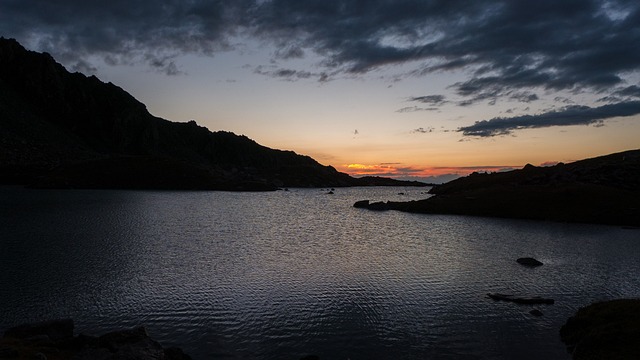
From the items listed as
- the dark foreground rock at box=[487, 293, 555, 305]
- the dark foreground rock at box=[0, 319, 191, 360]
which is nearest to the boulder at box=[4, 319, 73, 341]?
the dark foreground rock at box=[0, 319, 191, 360]

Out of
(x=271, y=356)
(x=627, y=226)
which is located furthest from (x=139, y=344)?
(x=627, y=226)

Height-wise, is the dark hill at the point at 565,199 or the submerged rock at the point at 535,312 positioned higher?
the dark hill at the point at 565,199

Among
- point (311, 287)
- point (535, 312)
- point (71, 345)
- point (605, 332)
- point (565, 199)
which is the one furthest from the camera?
point (565, 199)

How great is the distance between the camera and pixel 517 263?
58500 millimetres

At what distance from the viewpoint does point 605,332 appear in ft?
93.9

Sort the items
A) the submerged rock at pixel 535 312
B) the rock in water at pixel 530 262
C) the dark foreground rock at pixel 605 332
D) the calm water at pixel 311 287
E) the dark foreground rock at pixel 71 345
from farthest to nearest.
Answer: the rock in water at pixel 530 262
the submerged rock at pixel 535 312
the calm water at pixel 311 287
the dark foreground rock at pixel 605 332
the dark foreground rock at pixel 71 345

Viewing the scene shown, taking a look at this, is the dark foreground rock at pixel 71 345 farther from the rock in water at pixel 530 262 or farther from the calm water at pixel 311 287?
the rock in water at pixel 530 262

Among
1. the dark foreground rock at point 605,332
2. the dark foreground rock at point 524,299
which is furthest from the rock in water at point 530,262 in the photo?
the dark foreground rock at point 605,332

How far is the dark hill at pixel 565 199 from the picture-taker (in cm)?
11306

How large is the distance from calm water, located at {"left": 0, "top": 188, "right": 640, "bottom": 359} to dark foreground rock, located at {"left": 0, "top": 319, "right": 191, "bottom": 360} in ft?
9.98

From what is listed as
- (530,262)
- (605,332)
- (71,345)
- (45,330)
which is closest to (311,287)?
(71,345)

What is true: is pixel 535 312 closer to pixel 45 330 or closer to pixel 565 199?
pixel 45 330

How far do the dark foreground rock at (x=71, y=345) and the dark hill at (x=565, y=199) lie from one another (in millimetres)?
118872

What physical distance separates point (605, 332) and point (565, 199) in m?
112
